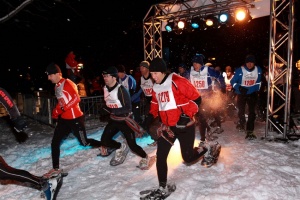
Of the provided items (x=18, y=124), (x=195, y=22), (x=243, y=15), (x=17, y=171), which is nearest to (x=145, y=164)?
(x=17, y=171)

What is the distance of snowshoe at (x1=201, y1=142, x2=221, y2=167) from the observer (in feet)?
17.4

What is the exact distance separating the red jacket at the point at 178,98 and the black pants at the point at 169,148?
188 mm

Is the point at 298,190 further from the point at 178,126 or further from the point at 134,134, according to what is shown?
the point at 134,134

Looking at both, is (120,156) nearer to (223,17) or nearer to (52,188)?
(52,188)

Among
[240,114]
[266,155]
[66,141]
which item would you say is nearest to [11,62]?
[66,141]

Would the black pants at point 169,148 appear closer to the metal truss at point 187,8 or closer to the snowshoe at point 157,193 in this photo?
the snowshoe at point 157,193

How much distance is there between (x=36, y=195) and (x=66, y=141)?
12.2 feet

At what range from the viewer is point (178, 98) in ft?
13.7

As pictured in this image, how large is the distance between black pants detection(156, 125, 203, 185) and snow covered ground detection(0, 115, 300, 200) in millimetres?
432

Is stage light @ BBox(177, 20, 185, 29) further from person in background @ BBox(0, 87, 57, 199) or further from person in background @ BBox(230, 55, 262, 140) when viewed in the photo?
person in background @ BBox(0, 87, 57, 199)

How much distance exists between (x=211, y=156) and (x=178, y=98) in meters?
1.82

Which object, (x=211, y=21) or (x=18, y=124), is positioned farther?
(x=211, y=21)

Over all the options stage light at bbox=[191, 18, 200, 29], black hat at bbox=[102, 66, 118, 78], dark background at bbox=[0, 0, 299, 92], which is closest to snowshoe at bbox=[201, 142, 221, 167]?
black hat at bbox=[102, 66, 118, 78]

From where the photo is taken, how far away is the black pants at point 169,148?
411cm
